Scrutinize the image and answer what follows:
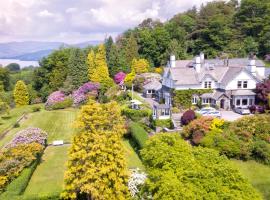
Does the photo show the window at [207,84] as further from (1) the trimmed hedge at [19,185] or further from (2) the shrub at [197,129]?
(1) the trimmed hedge at [19,185]

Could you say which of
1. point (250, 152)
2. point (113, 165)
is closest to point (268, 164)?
point (250, 152)

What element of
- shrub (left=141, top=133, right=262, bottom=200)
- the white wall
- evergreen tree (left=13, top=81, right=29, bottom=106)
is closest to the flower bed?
shrub (left=141, top=133, right=262, bottom=200)

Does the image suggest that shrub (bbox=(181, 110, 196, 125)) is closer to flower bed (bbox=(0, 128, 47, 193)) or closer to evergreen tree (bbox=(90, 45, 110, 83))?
flower bed (bbox=(0, 128, 47, 193))

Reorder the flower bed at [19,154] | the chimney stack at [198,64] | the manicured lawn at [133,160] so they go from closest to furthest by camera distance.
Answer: the flower bed at [19,154] → the manicured lawn at [133,160] → the chimney stack at [198,64]

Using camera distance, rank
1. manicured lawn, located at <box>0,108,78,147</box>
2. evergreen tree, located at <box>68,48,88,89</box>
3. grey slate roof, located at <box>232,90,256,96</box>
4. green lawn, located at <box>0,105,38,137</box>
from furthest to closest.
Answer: evergreen tree, located at <box>68,48,88,89</box>
green lawn, located at <box>0,105,38,137</box>
grey slate roof, located at <box>232,90,256,96</box>
manicured lawn, located at <box>0,108,78,147</box>

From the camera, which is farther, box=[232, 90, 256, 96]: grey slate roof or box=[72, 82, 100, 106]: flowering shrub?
box=[72, 82, 100, 106]: flowering shrub

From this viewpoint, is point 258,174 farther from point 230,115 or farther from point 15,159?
point 15,159

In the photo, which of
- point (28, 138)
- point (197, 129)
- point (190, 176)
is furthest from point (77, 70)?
point (190, 176)

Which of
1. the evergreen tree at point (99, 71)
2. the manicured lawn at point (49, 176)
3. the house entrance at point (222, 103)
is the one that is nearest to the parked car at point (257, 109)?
the house entrance at point (222, 103)
